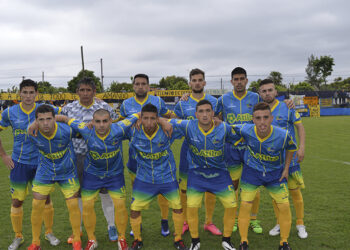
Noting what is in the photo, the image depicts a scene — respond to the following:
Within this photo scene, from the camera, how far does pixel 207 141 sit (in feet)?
12.3

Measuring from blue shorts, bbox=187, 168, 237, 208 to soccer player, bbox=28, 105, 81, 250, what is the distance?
4.95ft

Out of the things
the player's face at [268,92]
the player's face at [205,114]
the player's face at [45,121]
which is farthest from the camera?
the player's face at [268,92]

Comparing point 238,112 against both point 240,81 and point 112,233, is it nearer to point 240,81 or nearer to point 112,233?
point 240,81

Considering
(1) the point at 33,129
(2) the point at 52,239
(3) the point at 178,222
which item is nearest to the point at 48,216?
(2) the point at 52,239

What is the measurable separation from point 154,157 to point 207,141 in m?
0.73

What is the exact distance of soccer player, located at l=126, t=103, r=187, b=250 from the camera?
12.3 feet

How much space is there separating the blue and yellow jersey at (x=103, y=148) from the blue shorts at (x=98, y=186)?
2.2 inches

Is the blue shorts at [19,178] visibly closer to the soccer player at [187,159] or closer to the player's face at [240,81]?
the soccer player at [187,159]

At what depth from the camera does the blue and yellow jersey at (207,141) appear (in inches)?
147

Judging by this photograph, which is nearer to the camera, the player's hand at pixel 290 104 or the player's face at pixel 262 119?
the player's face at pixel 262 119

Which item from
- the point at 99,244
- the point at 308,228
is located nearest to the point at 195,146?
the point at 99,244

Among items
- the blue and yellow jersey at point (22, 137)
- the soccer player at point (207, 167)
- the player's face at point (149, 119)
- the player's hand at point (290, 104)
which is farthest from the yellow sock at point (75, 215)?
the player's hand at point (290, 104)

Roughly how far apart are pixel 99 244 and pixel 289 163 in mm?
2786

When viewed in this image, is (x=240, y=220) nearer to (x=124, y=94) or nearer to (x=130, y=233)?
(x=130, y=233)
